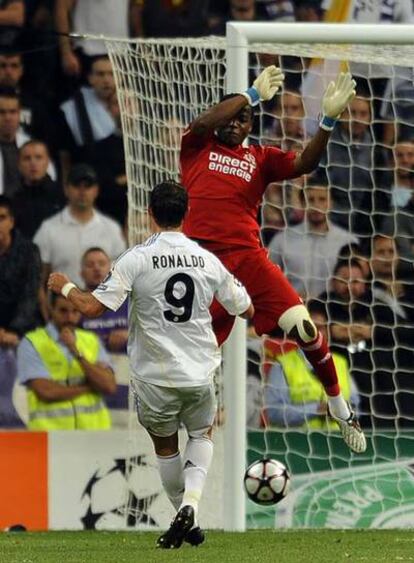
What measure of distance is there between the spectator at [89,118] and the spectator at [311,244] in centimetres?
172

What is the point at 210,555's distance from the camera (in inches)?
287

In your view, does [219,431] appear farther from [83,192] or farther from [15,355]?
[83,192]

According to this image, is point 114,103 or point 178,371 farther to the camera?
point 114,103

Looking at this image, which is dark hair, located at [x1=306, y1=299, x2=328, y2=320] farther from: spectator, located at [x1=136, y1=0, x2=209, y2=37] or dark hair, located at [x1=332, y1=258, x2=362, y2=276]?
spectator, located at [x1=136, y1=0, x2=209, y2=37]

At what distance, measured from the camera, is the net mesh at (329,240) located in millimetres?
9781

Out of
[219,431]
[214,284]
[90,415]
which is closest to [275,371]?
[219,431]

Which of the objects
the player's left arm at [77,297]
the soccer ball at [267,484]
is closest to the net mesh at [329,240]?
the soccer ball at [267,484]

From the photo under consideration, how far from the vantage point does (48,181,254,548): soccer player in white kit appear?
7312 mm

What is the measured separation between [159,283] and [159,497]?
286 centimetres

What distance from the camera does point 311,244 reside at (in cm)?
1066

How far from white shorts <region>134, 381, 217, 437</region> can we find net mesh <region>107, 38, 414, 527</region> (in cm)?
Answer: 220

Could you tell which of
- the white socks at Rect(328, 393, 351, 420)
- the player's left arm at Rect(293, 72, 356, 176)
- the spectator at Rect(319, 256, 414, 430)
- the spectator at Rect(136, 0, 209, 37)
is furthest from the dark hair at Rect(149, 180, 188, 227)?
the spectator at Rect(136, 0, 209, 37)

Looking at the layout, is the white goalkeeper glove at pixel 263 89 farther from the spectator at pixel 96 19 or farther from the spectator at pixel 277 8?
the spectator at pixel 277 8

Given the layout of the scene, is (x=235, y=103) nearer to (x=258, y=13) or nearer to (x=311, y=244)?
(x=311, y=244)
